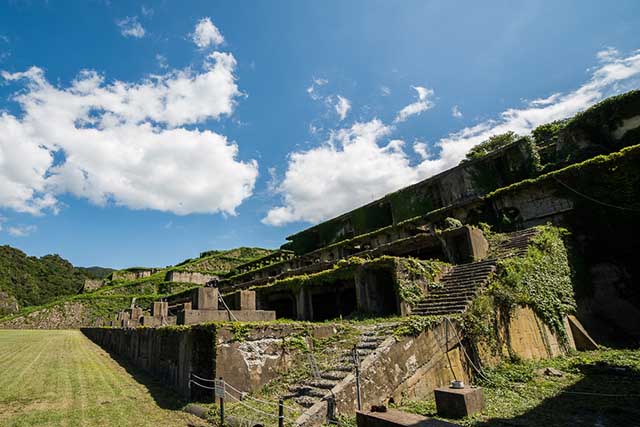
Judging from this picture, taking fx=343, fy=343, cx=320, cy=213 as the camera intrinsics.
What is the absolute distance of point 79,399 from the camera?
7.49 meters

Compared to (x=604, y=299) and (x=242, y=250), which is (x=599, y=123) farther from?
(x=242, y=250)

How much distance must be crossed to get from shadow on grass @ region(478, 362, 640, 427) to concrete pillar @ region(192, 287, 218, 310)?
7.57 m

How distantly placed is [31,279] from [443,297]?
3065 inches

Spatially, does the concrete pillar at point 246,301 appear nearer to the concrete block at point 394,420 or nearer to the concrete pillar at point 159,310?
the concrete block at point 394,420

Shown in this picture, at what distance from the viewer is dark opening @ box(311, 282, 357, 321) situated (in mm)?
17489

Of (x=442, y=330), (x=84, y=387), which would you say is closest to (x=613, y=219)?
(x=442, y=330)

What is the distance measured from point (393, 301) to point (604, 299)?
9157 millimetres

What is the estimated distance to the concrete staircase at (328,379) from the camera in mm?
6589

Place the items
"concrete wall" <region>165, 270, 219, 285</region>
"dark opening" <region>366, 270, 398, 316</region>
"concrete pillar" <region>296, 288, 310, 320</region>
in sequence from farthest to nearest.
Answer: "concrete wall" <region>165, 270, 219, 285</region>
"concrete pillar" <region>296, 288, 310, 320</region>
"dark opening" <region>366, 270, 398, 316</region>

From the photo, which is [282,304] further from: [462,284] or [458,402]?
[458,402]

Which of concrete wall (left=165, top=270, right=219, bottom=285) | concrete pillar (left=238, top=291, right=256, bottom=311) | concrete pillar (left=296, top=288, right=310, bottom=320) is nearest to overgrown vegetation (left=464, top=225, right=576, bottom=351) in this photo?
concrete pillar (left=238, top=291, right=256, bottom=311)

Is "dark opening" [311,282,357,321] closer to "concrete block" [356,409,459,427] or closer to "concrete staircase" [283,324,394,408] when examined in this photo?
"concrete staircase" [283,324,394,408]

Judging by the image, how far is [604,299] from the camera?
14.9 m

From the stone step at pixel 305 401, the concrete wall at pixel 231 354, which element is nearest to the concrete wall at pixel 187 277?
the concrete wall at pixel 231 354
